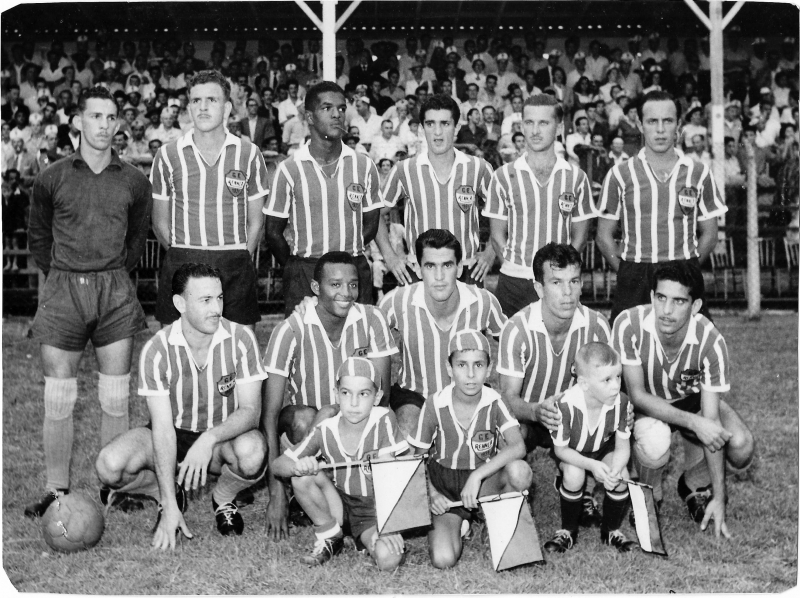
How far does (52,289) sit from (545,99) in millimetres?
2942

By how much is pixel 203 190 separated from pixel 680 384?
2829 millimetres

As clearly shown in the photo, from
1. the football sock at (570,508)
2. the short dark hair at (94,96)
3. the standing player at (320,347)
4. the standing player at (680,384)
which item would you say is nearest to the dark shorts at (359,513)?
the standing player at (320,347)

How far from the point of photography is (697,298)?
195 inches

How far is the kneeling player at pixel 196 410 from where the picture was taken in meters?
4.60

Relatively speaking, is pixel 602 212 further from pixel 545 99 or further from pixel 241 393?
pixel 241 393


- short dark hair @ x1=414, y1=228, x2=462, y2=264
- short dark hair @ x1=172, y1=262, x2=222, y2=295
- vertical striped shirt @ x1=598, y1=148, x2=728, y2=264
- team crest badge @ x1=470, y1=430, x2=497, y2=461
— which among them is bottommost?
team crest badge @ x1=470, y1=430, x2=497, y2=461

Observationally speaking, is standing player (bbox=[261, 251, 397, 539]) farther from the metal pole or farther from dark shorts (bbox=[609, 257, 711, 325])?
the metal pole

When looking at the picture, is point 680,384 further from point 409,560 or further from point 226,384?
point 226,384

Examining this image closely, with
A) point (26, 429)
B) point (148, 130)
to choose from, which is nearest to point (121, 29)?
point (148, 130)

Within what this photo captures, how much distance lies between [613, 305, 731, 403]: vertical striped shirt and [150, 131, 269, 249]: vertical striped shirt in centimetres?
226

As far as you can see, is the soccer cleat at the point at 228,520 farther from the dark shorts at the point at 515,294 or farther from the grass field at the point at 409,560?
the dark shorts at the point at 515,294

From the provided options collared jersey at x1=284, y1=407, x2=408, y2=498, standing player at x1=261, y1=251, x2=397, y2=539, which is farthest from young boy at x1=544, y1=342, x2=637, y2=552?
standing player at x1=261, y1=251, x2=397, y2=539

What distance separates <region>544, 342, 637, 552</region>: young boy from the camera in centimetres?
446

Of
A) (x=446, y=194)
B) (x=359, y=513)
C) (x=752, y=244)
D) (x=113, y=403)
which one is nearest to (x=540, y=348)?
(x=359, y=513)
